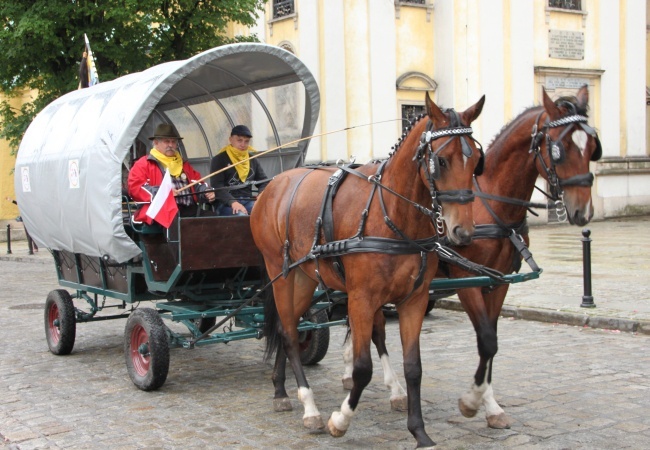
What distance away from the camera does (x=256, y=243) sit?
6.75 m

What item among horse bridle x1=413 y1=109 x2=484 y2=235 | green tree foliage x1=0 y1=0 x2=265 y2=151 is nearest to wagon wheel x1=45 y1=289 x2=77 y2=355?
horse bridle x1=413 y1=109 x2=484 y2=235

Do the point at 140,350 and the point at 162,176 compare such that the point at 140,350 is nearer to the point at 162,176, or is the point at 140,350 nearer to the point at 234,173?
the point at 162,176

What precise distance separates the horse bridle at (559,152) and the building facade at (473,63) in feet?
55.2

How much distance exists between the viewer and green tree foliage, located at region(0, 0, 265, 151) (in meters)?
16.4

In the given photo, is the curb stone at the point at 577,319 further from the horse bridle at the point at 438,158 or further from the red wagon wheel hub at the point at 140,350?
the horse bridle at the point at 438,158

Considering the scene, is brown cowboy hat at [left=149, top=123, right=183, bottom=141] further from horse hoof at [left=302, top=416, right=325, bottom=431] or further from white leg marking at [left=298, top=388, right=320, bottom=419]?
horse hoof at [left=302, top=416, right=325, bottom=431]

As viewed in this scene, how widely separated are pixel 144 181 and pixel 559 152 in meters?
3.81

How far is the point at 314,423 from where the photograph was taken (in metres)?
5.75

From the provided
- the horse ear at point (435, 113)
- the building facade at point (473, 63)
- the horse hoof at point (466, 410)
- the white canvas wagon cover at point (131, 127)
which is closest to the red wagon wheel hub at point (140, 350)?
the white canvas wagon cover at point (131, 127)

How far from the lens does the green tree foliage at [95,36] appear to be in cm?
1639

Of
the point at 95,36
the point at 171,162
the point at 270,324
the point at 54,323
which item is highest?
the point at 95,36

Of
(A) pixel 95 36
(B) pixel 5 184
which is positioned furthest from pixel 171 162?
(B) pixel 5 184

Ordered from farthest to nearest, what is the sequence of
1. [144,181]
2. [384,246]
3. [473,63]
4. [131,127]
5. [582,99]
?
[473,63], [144,181], [131,127], [582,99], [384,246]

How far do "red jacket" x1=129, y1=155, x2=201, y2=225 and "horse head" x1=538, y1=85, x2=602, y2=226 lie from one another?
3.34 m
